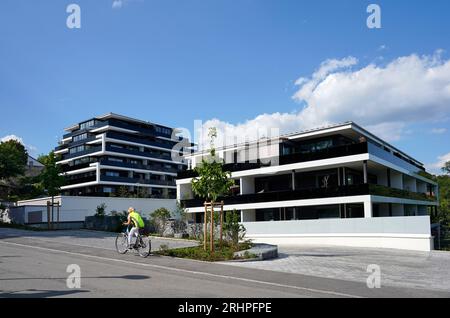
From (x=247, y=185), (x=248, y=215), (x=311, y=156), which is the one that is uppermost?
(x=311, y=156)

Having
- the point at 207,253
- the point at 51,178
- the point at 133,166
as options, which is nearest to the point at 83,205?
the point at 51,178

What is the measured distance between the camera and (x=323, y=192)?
33312 mm

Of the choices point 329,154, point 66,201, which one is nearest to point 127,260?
point 329,154

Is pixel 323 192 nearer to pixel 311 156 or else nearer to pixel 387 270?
pixel 311 156

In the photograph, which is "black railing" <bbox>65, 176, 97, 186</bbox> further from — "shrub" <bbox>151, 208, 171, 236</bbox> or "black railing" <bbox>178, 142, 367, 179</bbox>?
"shrub" <bbox>151, 208, 171, 236</bbox>

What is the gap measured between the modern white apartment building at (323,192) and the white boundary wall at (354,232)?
0.05 meters

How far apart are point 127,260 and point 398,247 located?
16.9 meters

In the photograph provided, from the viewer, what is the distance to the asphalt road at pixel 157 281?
909 cm

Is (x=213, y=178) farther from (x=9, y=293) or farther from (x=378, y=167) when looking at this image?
(x=378, y=167)

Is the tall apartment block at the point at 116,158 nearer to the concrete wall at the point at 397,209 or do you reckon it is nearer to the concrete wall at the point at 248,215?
the concrete wall at the point at 248,215

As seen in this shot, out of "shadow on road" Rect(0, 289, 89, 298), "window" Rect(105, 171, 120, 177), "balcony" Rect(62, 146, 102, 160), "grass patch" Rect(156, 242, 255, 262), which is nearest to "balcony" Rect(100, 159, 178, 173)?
"window" Rect(105, 171, 120, 177)

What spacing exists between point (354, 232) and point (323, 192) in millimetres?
6721

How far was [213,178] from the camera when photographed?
1777 cm
